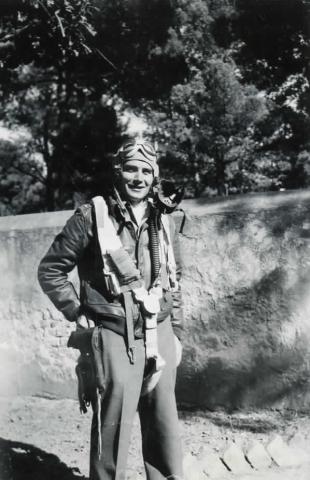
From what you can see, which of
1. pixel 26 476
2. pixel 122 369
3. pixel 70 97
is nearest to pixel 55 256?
pixel 122 369

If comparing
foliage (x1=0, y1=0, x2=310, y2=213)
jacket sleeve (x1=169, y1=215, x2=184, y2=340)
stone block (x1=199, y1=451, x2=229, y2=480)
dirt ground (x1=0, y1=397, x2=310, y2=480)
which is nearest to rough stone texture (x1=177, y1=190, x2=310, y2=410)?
dirt ground (x1=0, y1=397, x2=310, y2=480)

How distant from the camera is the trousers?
2.33 m

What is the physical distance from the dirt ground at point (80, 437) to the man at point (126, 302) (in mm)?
972

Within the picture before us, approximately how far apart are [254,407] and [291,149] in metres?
18.7

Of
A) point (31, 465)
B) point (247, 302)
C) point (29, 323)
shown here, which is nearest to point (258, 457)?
point (247, 302)

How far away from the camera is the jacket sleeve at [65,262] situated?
7.97 feet

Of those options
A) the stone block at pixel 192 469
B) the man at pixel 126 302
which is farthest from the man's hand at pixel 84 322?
the stone block at pixel 192 469

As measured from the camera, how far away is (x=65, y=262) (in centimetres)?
248

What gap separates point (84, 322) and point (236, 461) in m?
1.58

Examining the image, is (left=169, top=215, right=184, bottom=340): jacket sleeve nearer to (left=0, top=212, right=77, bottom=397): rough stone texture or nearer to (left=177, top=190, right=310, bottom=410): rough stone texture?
(left=177, top=190, right=310, bottom=410): rough stone texture

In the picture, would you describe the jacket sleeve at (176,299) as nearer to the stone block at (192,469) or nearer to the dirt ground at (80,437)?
the stone block at (192,469)

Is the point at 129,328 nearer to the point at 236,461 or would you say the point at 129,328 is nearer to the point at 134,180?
the point at 134,180

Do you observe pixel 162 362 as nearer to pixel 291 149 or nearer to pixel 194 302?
pixel 194 302

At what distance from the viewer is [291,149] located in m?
21.2
